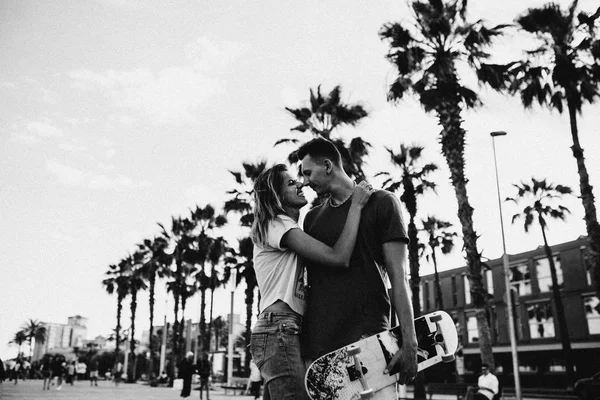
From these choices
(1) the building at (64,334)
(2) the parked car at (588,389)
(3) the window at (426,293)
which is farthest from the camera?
(1) the building at (64,334)

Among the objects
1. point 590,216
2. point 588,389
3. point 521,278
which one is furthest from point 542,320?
point 588,389

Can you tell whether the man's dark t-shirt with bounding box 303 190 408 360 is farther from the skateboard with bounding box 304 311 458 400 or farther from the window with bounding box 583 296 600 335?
Answer: the window with bounding box 583 296 600 335

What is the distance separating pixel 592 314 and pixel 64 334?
169 metres

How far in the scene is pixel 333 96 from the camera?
65.1 ft

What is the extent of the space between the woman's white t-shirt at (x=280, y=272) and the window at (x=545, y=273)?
3691 cm

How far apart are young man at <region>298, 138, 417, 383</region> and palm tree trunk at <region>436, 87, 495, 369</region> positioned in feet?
40.0

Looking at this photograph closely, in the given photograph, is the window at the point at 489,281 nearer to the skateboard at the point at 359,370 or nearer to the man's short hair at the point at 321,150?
the man's short hair at the point at 321,150

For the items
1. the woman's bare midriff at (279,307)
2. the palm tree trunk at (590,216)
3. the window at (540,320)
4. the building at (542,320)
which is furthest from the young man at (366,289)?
the window at (540,320)

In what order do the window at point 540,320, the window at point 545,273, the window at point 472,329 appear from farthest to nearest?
the window at point 472,329
the window at point 545,273
the window at point 540,320

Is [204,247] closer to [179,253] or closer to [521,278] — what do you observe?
[179,253]

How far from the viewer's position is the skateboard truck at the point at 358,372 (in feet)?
7.50

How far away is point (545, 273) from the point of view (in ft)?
117

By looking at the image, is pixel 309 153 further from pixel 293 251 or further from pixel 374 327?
pixel 374 327

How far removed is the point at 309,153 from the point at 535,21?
19276 mm
